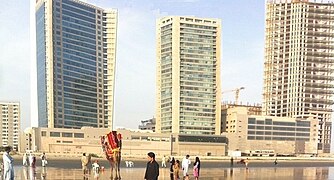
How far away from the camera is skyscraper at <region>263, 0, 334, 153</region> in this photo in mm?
169500

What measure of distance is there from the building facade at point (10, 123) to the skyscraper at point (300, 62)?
11917 cm

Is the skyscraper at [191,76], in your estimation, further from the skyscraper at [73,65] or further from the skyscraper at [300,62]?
the skyscraper at [300,62]

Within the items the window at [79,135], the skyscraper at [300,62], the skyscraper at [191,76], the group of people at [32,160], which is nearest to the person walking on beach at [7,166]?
the group of people at [32,160]

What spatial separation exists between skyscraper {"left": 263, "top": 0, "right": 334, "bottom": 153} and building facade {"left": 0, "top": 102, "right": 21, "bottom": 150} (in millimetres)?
119174

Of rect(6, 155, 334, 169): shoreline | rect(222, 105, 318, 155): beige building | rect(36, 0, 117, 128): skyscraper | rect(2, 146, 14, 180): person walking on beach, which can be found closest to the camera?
rect(2, 146, 14, 180): person walking on beach

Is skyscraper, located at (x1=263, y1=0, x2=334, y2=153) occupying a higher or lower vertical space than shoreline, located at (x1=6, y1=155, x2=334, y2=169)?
higher

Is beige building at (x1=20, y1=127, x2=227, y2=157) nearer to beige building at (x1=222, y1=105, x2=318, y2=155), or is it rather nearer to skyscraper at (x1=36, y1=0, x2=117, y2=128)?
beige building at (x1=222, y1=105, x2=318, y2=155)

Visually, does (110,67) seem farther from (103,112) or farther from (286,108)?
(286,108)

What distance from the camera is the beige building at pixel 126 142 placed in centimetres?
11800

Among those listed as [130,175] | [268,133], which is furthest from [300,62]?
[130,175]

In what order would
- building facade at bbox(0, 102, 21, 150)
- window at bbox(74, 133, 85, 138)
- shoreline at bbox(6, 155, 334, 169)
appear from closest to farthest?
shoreline at bbox(6, 155, 334, 169) → window at bbox(74, 133, 85, 138) → building facade at bbox(0, 102, 21, 150)

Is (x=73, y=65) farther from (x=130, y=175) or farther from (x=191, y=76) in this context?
(x=130, y=175)

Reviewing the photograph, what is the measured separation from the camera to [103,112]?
160 meters

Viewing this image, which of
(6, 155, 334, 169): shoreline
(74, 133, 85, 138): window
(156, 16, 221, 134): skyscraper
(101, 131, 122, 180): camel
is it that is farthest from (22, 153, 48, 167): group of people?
(156, 16, 221, 134): skyscraper
